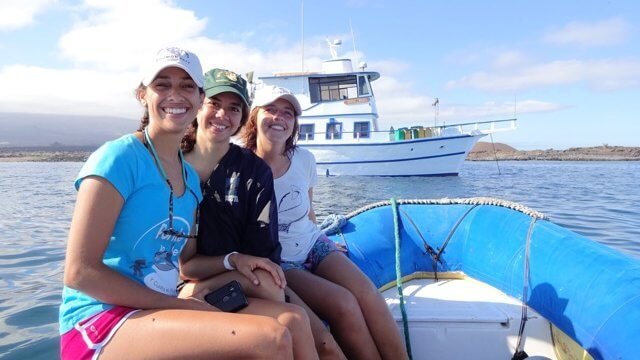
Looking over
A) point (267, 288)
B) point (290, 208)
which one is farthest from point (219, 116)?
point (267, 288)

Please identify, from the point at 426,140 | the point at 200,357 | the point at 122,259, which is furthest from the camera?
the point at 426,140

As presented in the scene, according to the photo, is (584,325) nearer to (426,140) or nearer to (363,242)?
(363,242)

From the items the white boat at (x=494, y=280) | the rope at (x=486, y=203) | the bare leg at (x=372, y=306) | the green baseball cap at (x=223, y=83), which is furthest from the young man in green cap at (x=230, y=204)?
the rope at (x=486, y=203)

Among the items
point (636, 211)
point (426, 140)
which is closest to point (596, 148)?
point (426, 140)

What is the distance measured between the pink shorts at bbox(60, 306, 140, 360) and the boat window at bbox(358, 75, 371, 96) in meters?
18.1

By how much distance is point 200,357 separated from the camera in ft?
4.70

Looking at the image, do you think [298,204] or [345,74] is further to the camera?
[345,74]

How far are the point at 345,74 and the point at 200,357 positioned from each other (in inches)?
709

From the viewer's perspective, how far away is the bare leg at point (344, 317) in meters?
2.18

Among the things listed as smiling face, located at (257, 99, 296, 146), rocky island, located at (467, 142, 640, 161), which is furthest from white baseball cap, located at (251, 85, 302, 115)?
rocky island, located at (467, 142, 640, 161)

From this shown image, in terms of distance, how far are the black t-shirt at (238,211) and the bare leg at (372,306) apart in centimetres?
40

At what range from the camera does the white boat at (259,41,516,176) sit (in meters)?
18.4

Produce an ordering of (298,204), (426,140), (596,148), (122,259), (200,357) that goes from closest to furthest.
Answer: (200,357), (122,259), (298,204), (426,140), (596,148)

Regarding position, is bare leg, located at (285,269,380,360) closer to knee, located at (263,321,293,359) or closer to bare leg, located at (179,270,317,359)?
bare leg, located at (179,270,317,359)
